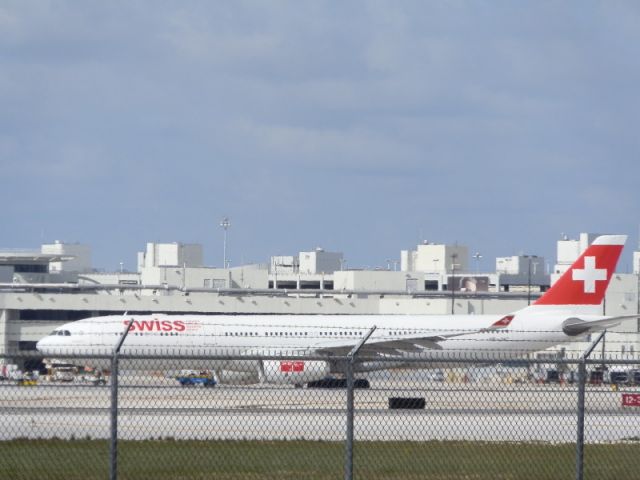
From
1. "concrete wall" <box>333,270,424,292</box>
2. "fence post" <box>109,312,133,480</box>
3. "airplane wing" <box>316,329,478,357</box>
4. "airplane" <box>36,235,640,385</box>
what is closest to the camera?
"fence post" <box>109,312,133,480</box>

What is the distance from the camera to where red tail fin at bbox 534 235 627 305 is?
209 ft

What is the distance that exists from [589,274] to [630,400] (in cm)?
3685

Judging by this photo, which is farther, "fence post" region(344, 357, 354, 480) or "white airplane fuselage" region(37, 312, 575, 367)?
"white airplane fuselage" region(37, 312, 575, 367)

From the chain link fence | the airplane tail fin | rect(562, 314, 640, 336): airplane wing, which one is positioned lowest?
rect(562, 314, 640, 336): airplane wing

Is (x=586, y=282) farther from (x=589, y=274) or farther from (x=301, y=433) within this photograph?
(x=301, y=433)

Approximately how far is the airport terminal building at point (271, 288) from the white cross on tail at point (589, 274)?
13.3 ft

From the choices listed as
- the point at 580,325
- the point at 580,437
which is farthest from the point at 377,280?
the point at 580,437

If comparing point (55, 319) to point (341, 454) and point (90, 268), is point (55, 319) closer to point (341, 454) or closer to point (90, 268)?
point (341, 454)

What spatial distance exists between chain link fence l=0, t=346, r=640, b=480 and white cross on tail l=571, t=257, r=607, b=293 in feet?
112

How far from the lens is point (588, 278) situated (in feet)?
211

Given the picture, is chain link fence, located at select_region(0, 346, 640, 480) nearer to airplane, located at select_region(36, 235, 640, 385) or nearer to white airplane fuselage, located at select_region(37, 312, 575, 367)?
airplane, located at select_region(36, 235, 640, 385)

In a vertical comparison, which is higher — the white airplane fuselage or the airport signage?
the airport signage

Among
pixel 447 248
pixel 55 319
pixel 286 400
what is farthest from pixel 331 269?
pixel 286 400

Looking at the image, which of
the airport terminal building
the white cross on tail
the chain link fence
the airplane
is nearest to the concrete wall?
the airport terminal building
